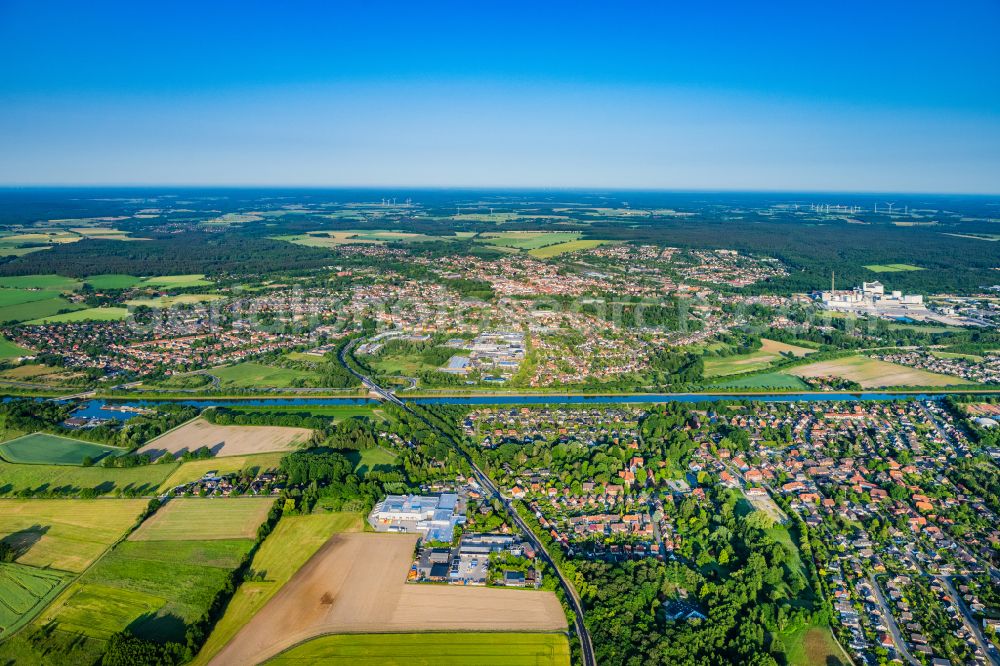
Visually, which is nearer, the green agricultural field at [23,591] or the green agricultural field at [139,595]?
the green agricultural field at [139,595]

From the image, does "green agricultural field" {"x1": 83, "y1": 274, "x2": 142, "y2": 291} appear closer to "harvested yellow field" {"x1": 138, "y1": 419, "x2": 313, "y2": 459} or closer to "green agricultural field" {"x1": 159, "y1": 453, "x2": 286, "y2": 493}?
"harvested yellow field" {"x1": 138, "y1": 419, "x2": 313, "y2": 459}

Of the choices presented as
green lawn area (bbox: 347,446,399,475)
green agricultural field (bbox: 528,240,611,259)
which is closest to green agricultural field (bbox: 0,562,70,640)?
green lawn area (bbox: 347,446,399,475)

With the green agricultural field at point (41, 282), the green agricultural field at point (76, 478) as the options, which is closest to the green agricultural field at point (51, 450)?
the green agricultural field at point (76, 478)

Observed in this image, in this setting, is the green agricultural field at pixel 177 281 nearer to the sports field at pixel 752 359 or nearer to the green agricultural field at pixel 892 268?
the sports field at pixel 752 359

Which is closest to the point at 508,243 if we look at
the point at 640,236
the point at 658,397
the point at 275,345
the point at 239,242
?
the point at 640,236

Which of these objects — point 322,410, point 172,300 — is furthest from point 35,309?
point 322,410
